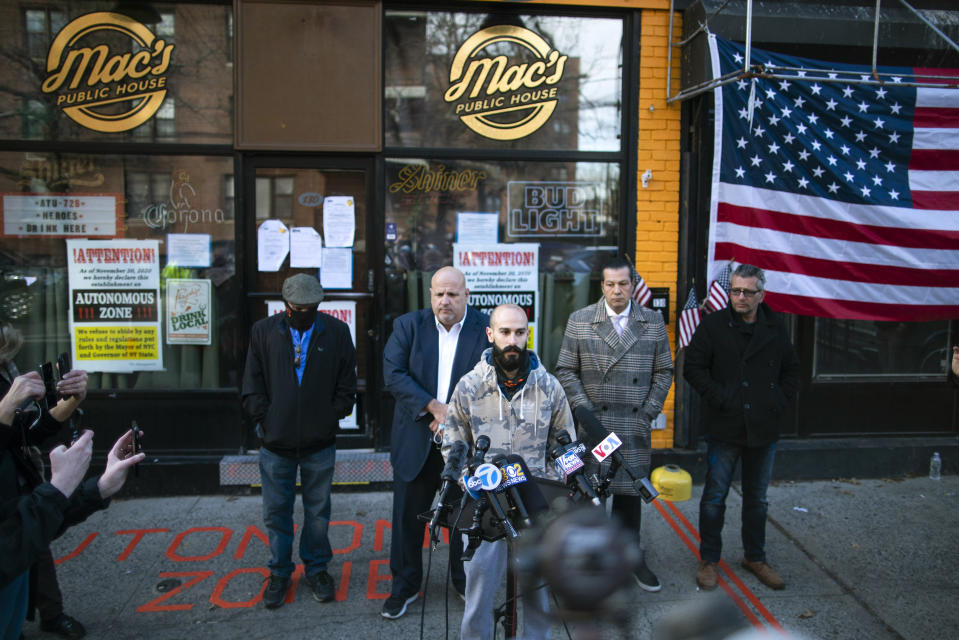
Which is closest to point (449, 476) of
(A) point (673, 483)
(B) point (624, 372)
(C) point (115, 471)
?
(C) point (115, 471)

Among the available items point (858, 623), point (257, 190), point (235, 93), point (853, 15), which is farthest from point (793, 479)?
point (235, 93)

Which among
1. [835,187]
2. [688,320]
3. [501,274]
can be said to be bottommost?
[688,320]

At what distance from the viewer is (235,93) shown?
5.86m

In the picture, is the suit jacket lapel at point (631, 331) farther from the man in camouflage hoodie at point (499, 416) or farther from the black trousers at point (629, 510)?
the man in camouflage hoodie at point (499, 416)

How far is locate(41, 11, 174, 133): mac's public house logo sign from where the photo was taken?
229 inches

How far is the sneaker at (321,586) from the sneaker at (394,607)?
37 cm

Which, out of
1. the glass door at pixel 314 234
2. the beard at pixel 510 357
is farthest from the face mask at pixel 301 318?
the glass door at pixel 314 234

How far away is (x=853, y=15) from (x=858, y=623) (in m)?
5.00

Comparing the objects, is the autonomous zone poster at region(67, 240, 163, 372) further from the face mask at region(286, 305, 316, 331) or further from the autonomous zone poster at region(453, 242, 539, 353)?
the autonomous zone poster at region(453, 242, 539, 353)

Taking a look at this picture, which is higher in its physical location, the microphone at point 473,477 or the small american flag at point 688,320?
the small american flag at point 688,320

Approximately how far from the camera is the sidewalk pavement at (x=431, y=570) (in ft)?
13.2

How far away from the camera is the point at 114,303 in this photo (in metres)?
6.01

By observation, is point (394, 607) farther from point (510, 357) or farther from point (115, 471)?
point (115, 471)

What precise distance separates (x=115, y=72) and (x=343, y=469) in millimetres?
3919
